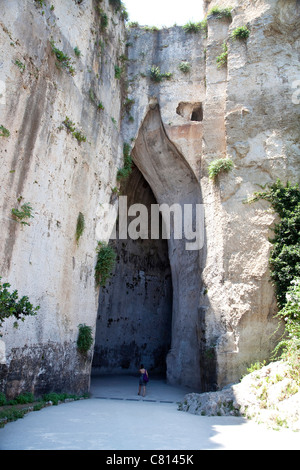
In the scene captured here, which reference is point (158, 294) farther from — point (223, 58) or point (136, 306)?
point (223, 58)

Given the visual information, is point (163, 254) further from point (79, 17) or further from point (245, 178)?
point (79, 17)

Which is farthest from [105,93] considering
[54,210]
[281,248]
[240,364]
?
[240,364]

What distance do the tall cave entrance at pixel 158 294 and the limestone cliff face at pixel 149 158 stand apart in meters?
0.10

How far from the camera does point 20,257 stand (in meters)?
9.45

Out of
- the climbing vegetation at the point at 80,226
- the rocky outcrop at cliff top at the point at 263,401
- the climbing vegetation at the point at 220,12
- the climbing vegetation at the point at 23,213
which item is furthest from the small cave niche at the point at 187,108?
the rocky outcrop at cliff top at the point at 263,401

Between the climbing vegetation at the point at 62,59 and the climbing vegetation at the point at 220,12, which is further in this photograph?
the climbing vegetation at the point at 220,12

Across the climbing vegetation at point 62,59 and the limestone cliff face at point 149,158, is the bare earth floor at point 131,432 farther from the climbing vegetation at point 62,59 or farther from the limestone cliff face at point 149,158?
the climbing vegetation at point 62,59

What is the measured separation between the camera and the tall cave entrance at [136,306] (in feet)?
63.5

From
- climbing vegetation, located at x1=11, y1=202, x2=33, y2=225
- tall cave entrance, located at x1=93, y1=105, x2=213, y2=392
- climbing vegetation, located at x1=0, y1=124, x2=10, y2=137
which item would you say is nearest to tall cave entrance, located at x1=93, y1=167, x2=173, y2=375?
tall cave entrance, located at x1=93, y1=105, x2=213, y2=392

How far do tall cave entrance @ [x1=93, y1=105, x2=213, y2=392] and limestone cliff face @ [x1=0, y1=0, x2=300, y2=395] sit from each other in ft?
0.32

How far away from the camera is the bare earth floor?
5.16 meters

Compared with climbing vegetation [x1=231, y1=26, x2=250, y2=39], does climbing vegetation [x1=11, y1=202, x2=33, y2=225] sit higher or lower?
lower

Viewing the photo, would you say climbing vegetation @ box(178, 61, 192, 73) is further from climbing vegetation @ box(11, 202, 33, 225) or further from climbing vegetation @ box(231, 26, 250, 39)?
climbing vegetation @ box(11, 202, 33, 225)

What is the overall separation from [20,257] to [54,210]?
2171 millimetres
